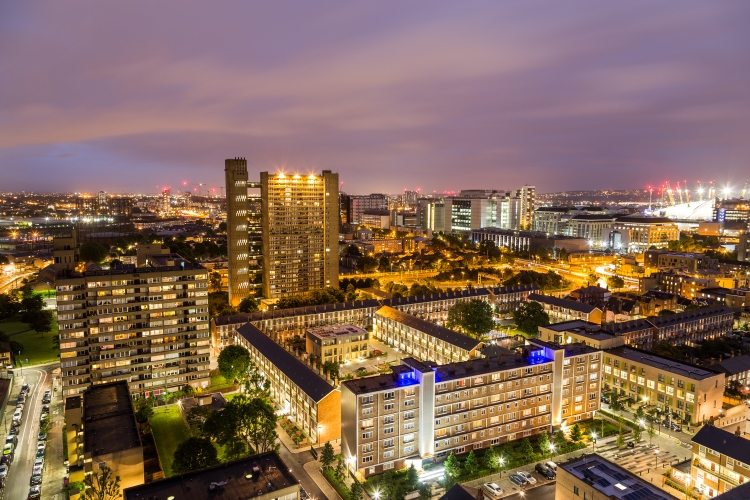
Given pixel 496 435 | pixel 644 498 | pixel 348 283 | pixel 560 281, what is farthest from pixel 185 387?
pixel 560 281

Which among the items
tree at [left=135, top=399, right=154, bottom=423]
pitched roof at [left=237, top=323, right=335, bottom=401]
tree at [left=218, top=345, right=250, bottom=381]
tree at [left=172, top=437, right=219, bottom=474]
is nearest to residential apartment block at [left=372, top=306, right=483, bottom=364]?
pitched roof at [left=237, top=323, right=335, bottom=401]

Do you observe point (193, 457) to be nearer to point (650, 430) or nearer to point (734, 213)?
point (650, 430)

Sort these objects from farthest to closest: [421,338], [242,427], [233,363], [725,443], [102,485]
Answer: [421,338] < [233,363] < [242,427] < [725,443] < [102,485]

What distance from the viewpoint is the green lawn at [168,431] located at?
31984 mm

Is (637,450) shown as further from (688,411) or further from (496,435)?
(496,435)

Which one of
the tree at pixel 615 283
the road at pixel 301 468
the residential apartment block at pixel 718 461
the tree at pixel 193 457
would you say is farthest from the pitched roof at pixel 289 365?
the tree at pixel 615 283

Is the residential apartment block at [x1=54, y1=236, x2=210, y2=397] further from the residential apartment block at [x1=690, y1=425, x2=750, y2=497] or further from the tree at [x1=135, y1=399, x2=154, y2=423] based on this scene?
the residential apartment block at [x1=690, y1=425, x2=750, y2=497]

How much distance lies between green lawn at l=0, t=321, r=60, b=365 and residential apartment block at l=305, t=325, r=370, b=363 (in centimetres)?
2782

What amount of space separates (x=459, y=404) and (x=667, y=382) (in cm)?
1865

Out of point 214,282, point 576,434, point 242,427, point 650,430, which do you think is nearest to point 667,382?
point 650,430

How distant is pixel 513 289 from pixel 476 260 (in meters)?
43.6

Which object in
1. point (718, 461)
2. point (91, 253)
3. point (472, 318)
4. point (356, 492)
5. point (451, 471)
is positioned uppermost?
point (91, 253)

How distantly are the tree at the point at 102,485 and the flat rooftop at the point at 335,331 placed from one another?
2449 cm

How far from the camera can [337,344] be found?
48.7 meters
